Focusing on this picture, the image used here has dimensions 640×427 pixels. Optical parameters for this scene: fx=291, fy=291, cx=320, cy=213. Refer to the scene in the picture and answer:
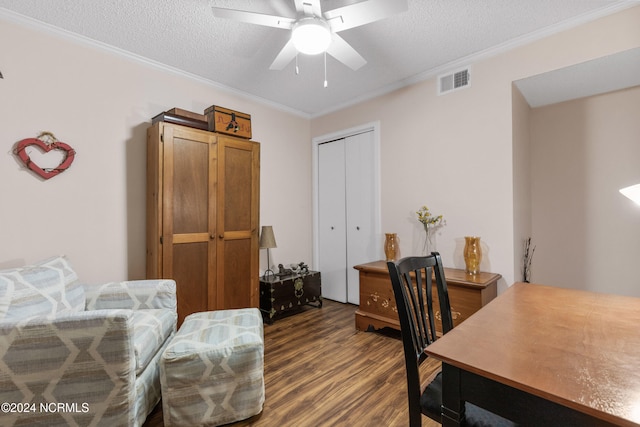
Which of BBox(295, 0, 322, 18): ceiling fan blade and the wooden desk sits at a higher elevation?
BBox(295, 0, 322, 18): ceiling fan blade

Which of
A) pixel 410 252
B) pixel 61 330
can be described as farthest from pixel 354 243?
pixel 61 330

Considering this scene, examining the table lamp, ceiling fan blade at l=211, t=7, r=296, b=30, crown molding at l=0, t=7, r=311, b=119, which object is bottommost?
the table lamp

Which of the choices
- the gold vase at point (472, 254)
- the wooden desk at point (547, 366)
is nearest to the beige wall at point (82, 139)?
the wooden desk at point (547, 366)

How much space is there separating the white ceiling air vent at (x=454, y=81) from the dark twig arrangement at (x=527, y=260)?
1.66m

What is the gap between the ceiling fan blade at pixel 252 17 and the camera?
1.70m

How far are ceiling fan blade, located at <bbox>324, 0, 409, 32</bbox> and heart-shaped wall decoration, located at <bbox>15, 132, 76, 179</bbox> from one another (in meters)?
2.19

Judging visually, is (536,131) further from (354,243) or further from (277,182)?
(277,182)

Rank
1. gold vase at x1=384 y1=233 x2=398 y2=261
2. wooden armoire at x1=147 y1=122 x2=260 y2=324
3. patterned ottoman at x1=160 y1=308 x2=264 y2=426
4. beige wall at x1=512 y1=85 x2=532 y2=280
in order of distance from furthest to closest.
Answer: gold vase at x1=384 y1=233 x2=398 y2=261
beige wall at x1=512 y1=85 x2=532 y2=280
wooden armoire at x1=147 y1=122 x2=260 y2=324
patterned ottoman at x1=160 y1=308 x2=264 y2=426

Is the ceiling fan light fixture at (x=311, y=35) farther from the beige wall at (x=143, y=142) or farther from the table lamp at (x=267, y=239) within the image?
the table lamp at (x=267, y=239)

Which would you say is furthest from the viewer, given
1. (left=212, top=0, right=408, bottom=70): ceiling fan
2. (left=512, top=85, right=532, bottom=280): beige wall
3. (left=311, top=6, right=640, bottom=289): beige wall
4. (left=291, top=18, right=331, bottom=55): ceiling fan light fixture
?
(left=512, top=85, right=532, bottom=280): beige wall

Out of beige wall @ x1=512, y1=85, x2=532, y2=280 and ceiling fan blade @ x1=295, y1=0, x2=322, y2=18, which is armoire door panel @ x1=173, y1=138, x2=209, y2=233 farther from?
beige wall @ x1=512, y1=85, x2=532, y2=280

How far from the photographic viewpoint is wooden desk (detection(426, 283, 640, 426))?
0.68 meters

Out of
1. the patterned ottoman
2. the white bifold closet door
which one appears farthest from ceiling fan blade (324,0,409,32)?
the patterned ottoman

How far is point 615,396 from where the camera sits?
0.67 m
